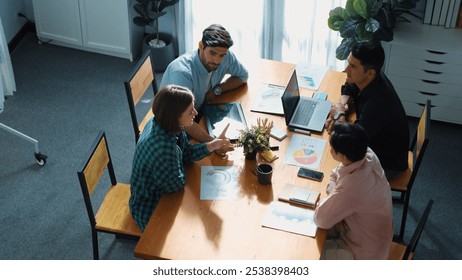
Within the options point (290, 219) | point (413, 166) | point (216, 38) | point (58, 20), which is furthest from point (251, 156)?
point (58, 20)

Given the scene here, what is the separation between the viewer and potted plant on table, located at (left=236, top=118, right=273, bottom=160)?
3227 mm

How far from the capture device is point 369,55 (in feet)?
11.4

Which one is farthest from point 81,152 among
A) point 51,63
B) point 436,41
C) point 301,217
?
point 436,41

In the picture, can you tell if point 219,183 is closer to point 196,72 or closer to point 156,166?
point 156,166

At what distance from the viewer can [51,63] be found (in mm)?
5504

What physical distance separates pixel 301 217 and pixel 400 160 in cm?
93

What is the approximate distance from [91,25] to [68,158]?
58.9 inches

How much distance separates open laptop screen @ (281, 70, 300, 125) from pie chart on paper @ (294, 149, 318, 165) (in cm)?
25

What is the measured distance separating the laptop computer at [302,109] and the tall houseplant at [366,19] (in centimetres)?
89

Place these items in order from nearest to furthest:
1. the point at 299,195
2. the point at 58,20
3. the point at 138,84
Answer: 1. the point at 299,195
2. the point at 138,84
3. the point at 58,20

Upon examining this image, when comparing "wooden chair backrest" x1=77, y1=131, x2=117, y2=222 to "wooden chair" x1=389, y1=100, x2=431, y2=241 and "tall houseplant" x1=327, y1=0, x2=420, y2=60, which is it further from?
"tall houseplant" x1=327, y1=0, x2=420, y2=60

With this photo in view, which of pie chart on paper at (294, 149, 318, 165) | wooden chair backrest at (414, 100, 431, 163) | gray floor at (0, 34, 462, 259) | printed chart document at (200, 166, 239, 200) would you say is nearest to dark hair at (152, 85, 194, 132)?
printed chart document at (200, 166, 239, 200)

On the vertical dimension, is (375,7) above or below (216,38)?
below

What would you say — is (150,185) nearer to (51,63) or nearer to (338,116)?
(338,116)
